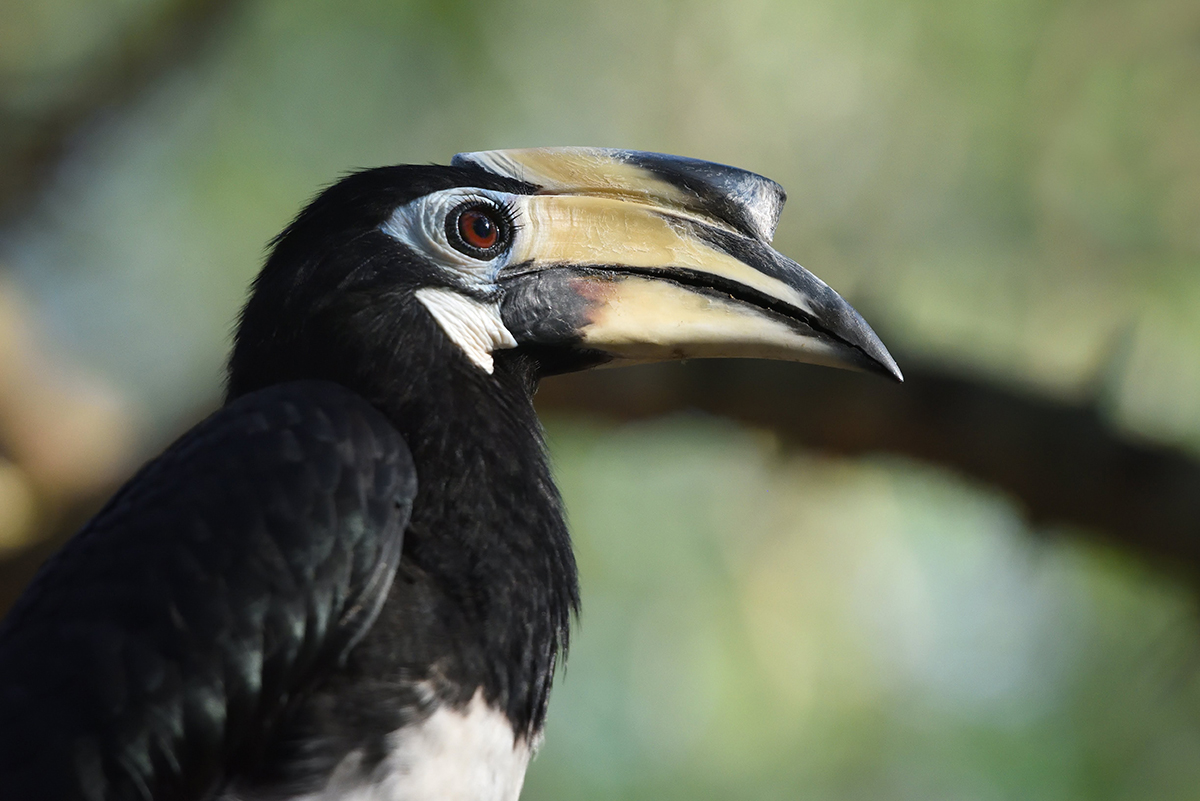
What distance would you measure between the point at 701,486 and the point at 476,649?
5.54m

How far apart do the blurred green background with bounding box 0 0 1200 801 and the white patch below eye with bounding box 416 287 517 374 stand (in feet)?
8.31

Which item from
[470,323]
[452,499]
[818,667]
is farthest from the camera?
[818,667]

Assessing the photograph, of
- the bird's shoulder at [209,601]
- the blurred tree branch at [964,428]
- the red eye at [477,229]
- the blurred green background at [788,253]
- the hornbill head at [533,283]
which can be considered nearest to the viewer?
the bird's shoulder at [209,601]

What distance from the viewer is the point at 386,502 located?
1980mm

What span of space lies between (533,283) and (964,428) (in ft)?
7.90

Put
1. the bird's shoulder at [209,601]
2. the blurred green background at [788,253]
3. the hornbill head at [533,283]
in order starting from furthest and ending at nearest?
the blurred green background at [788,253]
the hornbill head at [533,283]
the bird's shoulder at [209,601]

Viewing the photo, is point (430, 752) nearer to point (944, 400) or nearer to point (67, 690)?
point (67, 690)

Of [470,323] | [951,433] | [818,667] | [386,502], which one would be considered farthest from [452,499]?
[818,667]

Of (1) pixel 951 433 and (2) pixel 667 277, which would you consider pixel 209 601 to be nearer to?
(2) pixel 667 277

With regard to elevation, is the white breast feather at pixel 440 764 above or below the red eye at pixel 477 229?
below

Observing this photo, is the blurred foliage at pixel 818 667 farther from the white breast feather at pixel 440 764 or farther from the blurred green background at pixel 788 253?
the white breast feather at pixel 440 764

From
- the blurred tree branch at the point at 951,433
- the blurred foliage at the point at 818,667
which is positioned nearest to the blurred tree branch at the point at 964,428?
the blurred tree branch at the point at 951,433

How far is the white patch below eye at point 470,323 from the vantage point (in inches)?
91.0

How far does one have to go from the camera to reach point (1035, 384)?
4.40 m
